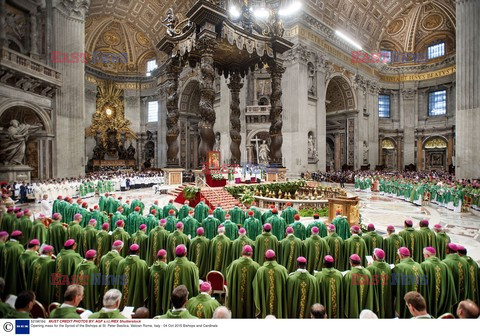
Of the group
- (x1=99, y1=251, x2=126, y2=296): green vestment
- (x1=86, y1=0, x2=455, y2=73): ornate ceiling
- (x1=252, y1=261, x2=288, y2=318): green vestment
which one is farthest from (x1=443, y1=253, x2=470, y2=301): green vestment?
(x1=86, y1=0, x2=455, y2=73): ornate ceiling

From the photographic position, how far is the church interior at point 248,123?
4934mm

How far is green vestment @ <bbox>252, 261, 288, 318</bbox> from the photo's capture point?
3191 mm

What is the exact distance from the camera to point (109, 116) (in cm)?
2884

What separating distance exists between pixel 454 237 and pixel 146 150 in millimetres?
30449

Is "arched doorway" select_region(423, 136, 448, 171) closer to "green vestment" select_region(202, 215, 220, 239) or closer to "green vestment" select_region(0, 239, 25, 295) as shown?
"green vestment" select_region(202, 215, 220, 239)

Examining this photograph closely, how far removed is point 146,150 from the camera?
31406 millimetres

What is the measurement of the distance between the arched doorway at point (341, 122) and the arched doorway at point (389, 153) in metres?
8.16

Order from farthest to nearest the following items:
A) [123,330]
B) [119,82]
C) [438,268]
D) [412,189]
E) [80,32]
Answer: [119,82] → [80,32] → [412,189] → [438,268] → [123,330]

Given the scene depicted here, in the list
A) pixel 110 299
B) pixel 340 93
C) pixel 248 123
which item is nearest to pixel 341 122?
pixel 340 93

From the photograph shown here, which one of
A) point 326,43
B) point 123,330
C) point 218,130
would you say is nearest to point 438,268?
point 123,330

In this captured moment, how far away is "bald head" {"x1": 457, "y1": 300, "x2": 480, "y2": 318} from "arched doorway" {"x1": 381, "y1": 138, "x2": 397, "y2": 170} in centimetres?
3388

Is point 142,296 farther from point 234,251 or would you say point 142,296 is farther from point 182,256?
point 234,251

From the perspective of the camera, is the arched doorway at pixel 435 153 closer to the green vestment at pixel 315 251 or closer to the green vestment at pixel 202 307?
the green vestment at pixel 315 251

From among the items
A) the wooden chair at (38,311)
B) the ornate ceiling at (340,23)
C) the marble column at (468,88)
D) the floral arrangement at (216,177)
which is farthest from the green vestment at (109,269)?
the ornate ceiling at (340,23)
